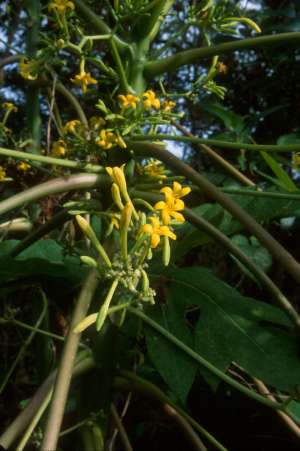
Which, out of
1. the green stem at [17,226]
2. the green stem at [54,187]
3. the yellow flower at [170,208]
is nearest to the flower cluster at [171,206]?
the yellow flower at [170,208]

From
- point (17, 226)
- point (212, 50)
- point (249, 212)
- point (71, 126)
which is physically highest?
point (212, 50)

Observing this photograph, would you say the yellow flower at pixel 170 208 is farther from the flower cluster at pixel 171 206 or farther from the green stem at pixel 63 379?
the green stem at pixel 63 379

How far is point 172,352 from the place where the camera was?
31.9 inches

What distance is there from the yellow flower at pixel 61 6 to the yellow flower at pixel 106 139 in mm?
213

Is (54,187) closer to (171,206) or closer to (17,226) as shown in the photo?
(171,206)

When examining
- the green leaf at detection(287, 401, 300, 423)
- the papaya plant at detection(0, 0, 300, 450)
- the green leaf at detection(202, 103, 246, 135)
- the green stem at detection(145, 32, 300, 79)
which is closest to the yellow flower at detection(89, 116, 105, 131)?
the papaya plant at detection(0, 0, 300, 450)

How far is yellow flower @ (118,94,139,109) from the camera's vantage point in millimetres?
871

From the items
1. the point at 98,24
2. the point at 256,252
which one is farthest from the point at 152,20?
the point at 256,252

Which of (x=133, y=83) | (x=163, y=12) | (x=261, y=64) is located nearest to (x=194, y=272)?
(x=133, y=83)

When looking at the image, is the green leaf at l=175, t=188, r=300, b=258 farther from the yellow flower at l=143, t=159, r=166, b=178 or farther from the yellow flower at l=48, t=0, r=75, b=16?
the yellow flower at l=48, t=0, r=75, b=16

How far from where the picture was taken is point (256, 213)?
36.2 inches

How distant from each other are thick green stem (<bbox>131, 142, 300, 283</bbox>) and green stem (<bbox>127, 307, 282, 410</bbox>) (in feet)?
0.61

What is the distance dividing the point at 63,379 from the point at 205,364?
27 cm

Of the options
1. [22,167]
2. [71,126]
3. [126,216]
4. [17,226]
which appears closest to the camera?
[126,216]
